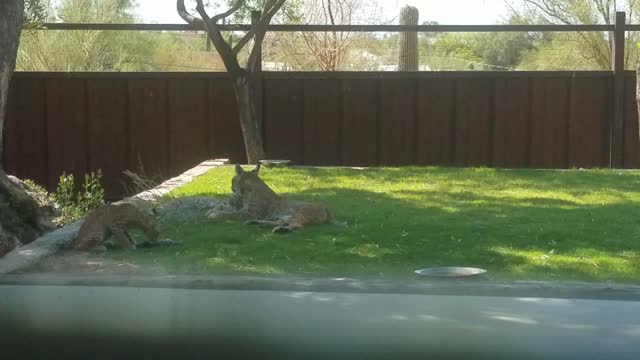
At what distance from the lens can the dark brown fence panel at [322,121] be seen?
625 inches

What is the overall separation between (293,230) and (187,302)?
2496 mm

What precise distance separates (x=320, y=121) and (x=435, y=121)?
6.46 feet

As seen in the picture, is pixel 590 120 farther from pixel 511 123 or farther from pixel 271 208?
pixel 271 208

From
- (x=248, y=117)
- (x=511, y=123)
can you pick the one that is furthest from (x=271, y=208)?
(x=511, y=123)

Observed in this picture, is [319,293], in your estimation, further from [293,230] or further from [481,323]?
[293,230]

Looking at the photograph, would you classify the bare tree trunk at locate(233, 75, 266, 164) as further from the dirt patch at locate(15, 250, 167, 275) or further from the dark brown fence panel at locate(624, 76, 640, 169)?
the dirt patch at locate(15, 250, 167, 275)

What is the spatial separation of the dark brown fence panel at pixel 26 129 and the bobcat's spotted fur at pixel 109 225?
758 cm

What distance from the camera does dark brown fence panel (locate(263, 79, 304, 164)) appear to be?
52.2 feet

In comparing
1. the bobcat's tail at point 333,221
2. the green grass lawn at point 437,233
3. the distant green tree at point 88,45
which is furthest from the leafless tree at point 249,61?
the distant green tree at point 88,45

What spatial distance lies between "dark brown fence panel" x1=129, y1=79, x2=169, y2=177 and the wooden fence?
0.06ft

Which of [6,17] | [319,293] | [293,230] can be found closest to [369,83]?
[293,230]

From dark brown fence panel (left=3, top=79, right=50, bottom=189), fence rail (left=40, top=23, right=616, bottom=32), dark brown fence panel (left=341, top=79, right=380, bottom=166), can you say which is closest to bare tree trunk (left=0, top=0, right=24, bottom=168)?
fence rail (left=40, top=23, right=616, bottom=32)

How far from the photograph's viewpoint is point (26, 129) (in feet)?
52.5

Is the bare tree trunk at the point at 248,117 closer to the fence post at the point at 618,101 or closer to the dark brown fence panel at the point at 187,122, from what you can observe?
the dark brown fence panel at the point at 187,122
